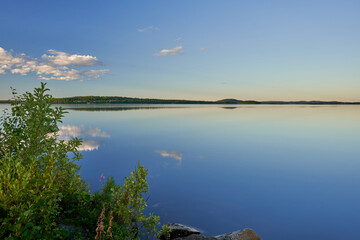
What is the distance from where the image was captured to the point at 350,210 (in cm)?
1284

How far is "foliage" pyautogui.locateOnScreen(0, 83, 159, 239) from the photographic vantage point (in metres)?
4.10

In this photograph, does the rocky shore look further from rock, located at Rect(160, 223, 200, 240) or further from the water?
the water

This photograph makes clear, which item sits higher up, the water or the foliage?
the foliage

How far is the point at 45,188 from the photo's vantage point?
14.1 feet

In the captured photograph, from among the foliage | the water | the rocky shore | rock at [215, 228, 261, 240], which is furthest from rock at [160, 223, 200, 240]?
the foliage

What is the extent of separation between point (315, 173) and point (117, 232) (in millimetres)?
18614

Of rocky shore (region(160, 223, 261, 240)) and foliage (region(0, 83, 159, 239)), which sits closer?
foliage (region(0, 83, 159, 239))

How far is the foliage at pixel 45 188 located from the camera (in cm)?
410

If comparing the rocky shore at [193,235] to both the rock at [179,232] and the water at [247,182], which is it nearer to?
the rock at [179,232]

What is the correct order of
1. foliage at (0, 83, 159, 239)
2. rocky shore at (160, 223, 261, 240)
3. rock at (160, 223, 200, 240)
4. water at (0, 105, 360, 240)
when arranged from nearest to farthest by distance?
1. foliage at (0, 83, 159, 239)
2. rocky shore at (160, 223, 261, 240)
3. rock at (160, 223, 200, 240)
4. water at (0, 105, 360, 240)

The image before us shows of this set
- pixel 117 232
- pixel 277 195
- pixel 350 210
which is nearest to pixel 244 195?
pixel 277 195

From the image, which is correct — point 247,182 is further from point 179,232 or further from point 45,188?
point 45,188

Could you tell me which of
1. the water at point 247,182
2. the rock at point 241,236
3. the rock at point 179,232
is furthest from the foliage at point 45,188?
the water at point 247,182

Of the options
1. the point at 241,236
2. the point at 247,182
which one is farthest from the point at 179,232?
the point at 247,182
